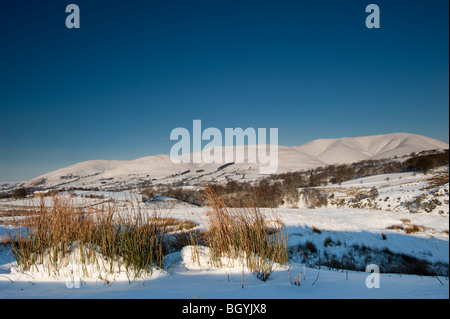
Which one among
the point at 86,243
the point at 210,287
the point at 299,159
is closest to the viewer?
the point at 210,287

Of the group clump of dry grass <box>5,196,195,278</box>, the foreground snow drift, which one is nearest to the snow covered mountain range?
clump of dry grass <box>5,196,195,278</box>

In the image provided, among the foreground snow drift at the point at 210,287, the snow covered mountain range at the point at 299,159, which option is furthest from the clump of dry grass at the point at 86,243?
the snow covered mountain range at the point at 299,159

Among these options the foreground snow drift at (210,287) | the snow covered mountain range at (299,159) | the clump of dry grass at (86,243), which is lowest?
the foreground snow drift at (210,287)

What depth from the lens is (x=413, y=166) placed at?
1099 inches

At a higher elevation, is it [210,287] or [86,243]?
[86,243]

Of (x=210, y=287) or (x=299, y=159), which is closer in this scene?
(x=210, y=287)

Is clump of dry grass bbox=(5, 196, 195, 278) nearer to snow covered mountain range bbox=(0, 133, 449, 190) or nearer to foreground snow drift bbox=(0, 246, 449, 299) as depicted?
foreground snow drift bbox=(0, 246, 449, 299)

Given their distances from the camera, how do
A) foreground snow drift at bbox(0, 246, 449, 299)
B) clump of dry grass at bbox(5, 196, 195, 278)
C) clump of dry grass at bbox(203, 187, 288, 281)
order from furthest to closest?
clump of dry grass at bbox(203, 187, 288, 281)
clump of dry grass at bbox(5, 196, 195, 278)
foreground snow drift at bbox(0, 246, 449, 299)

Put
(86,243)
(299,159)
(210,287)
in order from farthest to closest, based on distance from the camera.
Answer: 1. (299,159)
2. (86,243)
3. (210,287)

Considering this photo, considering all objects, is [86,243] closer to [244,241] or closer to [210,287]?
[210,287]

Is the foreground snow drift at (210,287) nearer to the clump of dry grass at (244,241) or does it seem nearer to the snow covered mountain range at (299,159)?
the clump of dry grass at (244,241)

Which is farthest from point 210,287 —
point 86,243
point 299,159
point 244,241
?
point 299,159
